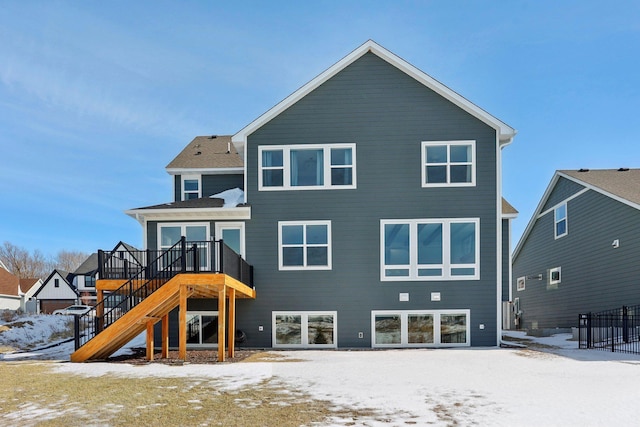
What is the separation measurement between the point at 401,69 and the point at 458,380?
10.6 metres

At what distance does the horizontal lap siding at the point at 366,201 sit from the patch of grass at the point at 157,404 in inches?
256

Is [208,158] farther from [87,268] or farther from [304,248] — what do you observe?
[87,268]

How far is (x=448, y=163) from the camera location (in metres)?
15.5

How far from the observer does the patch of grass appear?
6.32 metres

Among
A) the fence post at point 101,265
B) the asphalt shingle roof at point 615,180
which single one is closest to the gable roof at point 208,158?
the fence post at point 101,265

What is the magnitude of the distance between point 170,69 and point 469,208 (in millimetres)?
11524

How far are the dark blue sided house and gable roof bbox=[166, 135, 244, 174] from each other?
7.86 feet

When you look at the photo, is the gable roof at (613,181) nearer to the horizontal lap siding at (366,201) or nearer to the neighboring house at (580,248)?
the neighboring house at (580,248)

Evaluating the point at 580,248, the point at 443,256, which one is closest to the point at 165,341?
the point at 443,256

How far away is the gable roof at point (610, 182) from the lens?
683 inches

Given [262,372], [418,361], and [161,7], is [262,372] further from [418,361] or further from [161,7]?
[161,7]

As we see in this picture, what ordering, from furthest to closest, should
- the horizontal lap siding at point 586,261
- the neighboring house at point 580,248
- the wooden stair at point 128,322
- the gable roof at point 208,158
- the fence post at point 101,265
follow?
the gable roof at point 208,158
the neighboring house at point 580,248
the horizontal lap siding at point 586,261
the fence post at point 101,265
the wooden stair at point 128,322

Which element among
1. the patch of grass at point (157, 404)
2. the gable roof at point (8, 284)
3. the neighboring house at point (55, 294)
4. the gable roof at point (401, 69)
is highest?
the gable roof at point (401, 69)

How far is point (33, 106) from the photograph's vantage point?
757 inches
